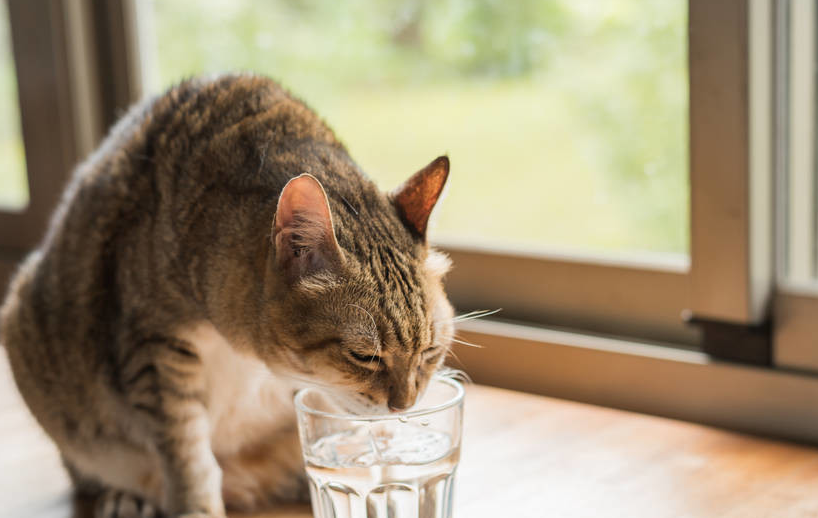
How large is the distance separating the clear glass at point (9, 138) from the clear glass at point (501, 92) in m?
0.39

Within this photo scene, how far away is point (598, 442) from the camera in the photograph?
1.36 metres

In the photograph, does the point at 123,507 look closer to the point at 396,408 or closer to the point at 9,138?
the point at 396,408

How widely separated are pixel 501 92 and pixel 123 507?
3.20ft

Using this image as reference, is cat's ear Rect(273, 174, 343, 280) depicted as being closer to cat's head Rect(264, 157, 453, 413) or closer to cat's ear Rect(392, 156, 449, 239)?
cat's head Rect(264, 157, 453, 413)

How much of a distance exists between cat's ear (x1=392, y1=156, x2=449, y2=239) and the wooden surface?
375 mm

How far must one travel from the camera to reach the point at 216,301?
3.68 feet

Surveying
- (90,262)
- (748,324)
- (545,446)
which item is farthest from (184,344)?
(748,324)

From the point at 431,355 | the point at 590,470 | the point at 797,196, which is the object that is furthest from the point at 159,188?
the point at 797,196

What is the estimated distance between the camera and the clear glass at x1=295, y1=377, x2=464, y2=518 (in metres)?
0.99

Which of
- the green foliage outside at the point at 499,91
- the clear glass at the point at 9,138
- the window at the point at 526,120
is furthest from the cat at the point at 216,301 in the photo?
the clear glass at the point at 9,138

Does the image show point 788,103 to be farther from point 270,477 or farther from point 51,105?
point 51,105

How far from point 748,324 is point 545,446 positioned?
35 cm

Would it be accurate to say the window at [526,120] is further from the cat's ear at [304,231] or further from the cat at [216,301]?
the cat's ear at [304,231]

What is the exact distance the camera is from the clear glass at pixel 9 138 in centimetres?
221
